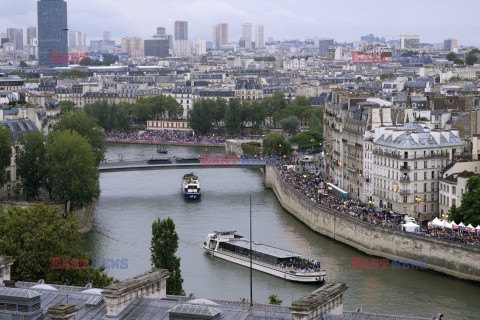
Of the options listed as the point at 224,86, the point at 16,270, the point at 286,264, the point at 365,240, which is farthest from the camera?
the point at 224,86

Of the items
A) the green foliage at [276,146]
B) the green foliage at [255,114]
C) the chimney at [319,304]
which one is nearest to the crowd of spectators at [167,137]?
the green foliage at [255,114]

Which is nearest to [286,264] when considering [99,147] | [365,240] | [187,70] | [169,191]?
[365,240]

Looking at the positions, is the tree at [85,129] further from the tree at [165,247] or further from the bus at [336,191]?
the tree at [165,247]

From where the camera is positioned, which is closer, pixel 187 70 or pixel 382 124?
pixel 382 124

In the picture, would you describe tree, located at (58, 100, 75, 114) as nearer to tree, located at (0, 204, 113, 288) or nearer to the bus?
the bus

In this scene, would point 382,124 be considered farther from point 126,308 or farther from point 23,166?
point 126,308
